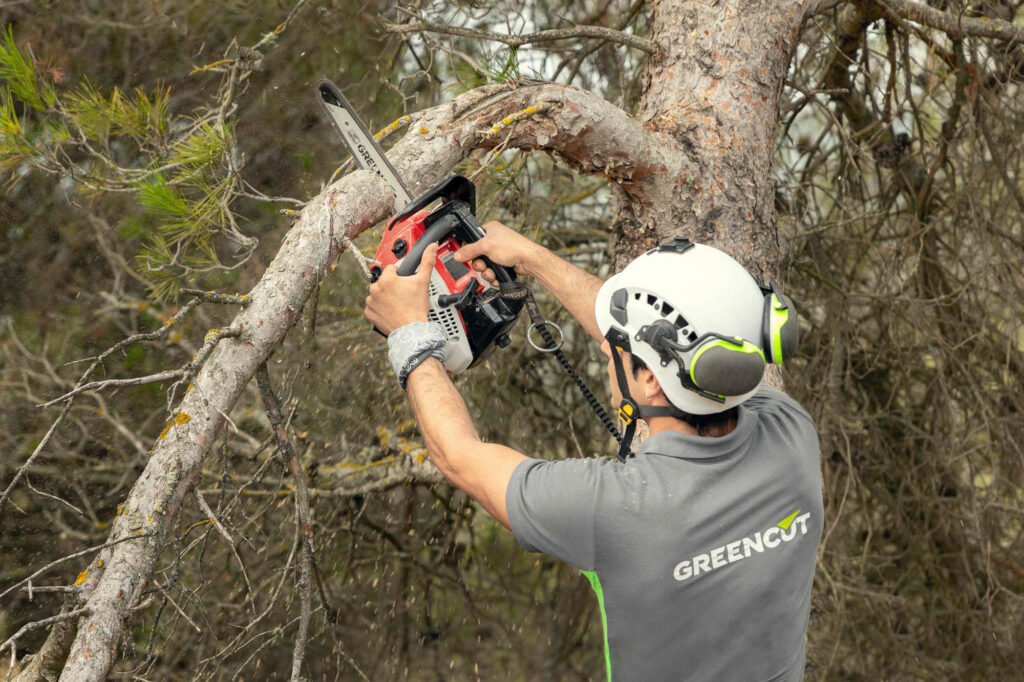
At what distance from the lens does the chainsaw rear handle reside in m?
1.90

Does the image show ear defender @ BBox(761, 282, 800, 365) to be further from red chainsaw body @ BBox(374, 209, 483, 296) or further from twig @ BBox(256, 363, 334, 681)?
twig @ BBox(256, 363, 334, 681)

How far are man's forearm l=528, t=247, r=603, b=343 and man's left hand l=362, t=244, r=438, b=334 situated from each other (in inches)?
18.4

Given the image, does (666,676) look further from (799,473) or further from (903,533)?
(903,533)

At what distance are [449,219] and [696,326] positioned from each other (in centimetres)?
70

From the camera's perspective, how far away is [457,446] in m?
1.67

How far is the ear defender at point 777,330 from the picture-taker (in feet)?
5.63

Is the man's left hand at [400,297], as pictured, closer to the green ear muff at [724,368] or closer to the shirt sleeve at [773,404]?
the green ear muff at [724,368]

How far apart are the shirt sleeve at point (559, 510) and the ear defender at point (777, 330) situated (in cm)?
51

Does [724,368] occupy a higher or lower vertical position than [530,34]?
lower

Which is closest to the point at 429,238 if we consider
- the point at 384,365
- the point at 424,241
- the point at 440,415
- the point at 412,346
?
the point at 424,241

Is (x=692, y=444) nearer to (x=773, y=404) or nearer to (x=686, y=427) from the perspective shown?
(x=686, y=427)

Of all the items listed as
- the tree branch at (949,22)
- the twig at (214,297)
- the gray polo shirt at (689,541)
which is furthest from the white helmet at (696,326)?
the tree branch at (949,22)

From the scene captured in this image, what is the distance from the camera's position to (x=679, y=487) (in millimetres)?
1544

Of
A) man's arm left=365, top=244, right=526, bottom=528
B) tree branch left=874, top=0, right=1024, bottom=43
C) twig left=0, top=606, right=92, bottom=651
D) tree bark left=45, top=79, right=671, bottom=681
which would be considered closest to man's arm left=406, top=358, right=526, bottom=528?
man's arm left=365, top=244, right=526, bottom=528
